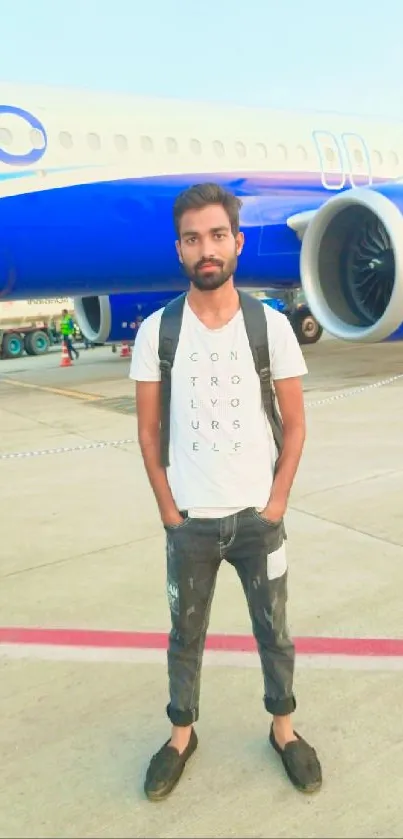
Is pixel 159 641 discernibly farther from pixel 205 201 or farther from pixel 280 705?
pixel 205 201

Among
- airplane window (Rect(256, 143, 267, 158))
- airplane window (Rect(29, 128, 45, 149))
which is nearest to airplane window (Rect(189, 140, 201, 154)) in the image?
airplane window (Rect(256, 143, 267, 158))

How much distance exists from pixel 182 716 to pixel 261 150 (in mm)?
10031

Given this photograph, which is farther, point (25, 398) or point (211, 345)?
point (25, 398)

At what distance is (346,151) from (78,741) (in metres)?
11.5

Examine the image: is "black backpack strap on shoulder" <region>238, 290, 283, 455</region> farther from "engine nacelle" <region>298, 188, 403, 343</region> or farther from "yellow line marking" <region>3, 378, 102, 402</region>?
"yellow line marking" <region>3, 378, 102, 402</region>

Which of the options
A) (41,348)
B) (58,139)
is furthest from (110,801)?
(41,348)

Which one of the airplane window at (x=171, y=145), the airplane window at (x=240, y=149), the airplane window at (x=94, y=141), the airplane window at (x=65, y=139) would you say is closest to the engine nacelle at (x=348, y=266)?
the airplane window at (x=240, y=149)

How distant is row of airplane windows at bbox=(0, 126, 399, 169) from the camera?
8.55 meters

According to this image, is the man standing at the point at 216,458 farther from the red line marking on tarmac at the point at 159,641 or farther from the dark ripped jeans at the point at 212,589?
the red line marking on tarmac at the point at 159,641

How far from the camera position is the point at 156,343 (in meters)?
1.98

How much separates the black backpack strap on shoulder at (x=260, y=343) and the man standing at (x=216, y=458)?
0.02m

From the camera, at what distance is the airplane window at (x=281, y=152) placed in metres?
11.0

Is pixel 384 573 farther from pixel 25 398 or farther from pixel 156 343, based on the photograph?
pixel 25 398

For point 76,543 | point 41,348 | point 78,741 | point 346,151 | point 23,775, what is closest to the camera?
point 23,775
